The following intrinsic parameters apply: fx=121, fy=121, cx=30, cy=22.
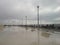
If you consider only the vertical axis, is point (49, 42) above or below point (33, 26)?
below

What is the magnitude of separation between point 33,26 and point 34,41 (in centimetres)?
57

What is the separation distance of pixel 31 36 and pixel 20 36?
375 millimetres

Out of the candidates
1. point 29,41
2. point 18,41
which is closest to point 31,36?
point 29,41

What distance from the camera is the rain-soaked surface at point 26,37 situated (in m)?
3.94

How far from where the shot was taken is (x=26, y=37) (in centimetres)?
415

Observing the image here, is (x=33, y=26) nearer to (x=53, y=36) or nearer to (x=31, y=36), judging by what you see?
(x=31, y=36)

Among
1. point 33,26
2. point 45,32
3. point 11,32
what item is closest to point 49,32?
point 45,32

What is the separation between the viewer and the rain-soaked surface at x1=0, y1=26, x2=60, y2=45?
394 cm

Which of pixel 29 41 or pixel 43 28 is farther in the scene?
pixel 29 41

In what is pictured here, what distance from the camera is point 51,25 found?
3.87 metres

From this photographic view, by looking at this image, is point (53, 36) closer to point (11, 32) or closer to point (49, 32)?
point (49, 32)

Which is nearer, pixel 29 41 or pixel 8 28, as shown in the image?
pixel 8 28

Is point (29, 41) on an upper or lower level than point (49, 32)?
lower

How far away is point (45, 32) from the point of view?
389 cm
